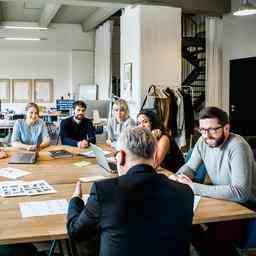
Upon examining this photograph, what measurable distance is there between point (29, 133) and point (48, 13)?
5425 mm

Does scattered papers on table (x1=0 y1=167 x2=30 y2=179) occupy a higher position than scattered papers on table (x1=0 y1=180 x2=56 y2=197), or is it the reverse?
scattered papers on table (x1=0 y1=167 x2=30 y2=179)

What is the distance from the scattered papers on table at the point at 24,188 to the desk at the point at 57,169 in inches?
4.0

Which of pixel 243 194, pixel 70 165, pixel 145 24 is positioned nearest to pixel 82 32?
pixel 145 24

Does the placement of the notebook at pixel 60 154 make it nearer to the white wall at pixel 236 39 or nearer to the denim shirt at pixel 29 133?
the denim shirt at pixel 29 133

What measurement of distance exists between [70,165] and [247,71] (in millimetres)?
4437

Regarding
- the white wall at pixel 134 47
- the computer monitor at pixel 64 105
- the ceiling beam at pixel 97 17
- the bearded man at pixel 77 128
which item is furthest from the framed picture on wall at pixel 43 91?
the bearded man at pixel 77 128

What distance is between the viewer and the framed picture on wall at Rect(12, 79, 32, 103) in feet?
36.6

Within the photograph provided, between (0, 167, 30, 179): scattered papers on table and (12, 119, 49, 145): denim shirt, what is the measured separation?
4.34 ft

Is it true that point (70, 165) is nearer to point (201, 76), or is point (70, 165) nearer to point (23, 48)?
point (201, 76)

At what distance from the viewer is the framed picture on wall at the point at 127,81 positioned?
23.6ft

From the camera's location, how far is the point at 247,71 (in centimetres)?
684

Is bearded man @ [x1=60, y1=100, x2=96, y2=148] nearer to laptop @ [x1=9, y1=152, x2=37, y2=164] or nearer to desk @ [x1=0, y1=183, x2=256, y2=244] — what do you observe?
→ laptop @ [x1=9, y1=152, x2=37, y2=164]

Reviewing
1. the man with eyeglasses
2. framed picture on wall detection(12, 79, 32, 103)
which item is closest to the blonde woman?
the man with eyeglasses

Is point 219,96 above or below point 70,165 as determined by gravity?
above
